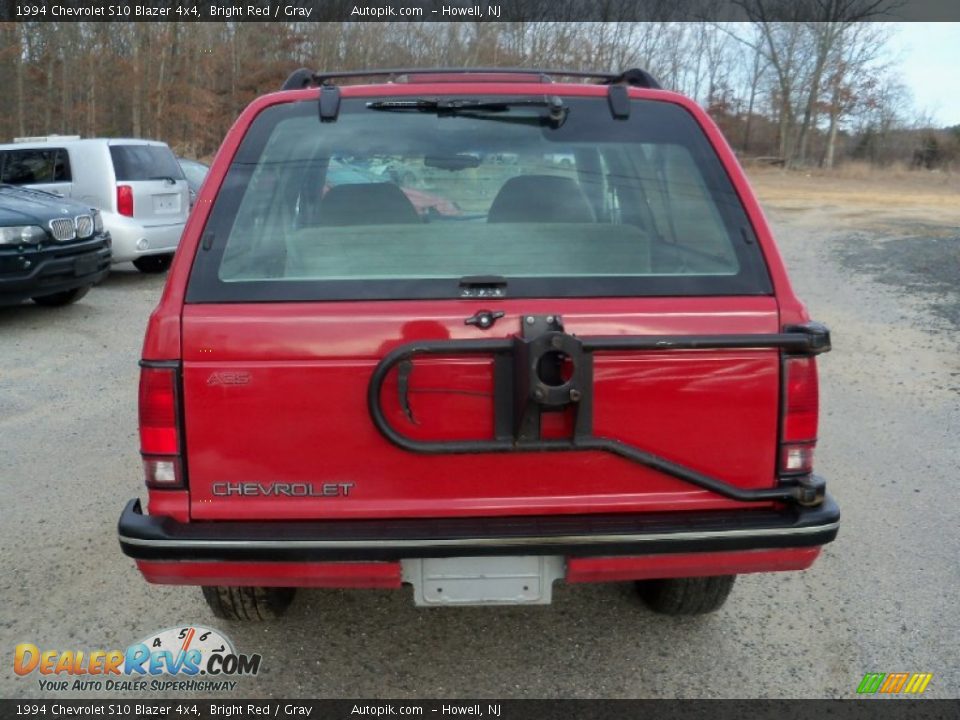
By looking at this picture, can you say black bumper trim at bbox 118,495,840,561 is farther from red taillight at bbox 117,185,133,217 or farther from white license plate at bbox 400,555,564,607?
red taillight at bbox 117,185,133,217

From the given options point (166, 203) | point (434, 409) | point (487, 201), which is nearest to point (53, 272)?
point (166, 203)

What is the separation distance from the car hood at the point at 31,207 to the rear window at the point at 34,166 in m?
1.46

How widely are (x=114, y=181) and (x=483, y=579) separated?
9.80 meters

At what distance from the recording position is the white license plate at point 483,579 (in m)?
2.48

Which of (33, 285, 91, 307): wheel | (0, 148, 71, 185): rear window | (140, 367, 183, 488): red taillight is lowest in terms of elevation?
(33, 285, 91, 307): wheel

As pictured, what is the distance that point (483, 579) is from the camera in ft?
8.21

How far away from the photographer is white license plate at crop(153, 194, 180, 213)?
11062mm

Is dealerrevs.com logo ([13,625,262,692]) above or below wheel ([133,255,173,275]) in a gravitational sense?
below

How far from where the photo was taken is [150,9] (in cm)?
3120

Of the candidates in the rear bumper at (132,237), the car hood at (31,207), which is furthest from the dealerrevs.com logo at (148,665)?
the rear bumper at (132,237)

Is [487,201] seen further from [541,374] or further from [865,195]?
[865,195]

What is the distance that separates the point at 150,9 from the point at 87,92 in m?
3.92

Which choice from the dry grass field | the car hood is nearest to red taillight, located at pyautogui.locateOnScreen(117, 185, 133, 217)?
the car hood

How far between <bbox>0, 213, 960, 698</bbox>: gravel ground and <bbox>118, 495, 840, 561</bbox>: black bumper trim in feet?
2.49
